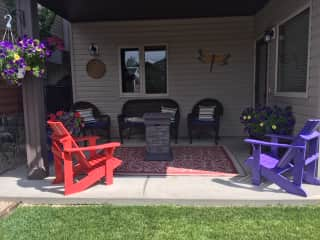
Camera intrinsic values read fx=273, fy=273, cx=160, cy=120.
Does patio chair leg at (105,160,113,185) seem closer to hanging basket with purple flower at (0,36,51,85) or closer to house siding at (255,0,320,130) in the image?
hanging basket with purple flower at (0,36,51,85)

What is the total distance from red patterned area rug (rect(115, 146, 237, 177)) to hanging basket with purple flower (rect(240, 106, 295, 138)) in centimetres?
60

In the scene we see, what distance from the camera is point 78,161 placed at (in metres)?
2.98

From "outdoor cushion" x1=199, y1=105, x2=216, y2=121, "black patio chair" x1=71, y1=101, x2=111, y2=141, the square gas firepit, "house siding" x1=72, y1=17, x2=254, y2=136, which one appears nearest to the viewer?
the square gas firepit

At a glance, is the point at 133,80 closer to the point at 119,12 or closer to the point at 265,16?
the point at 119,12

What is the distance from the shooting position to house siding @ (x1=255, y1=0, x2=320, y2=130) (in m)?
3.05

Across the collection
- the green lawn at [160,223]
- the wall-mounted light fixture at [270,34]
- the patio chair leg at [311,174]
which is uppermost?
the wall-mounted light fixture at [270,34]

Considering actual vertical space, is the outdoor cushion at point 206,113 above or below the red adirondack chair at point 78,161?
above

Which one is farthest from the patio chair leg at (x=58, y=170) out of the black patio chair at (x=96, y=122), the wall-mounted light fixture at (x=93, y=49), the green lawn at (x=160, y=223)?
the wall-mounted light fixture at (x=93, y=49)

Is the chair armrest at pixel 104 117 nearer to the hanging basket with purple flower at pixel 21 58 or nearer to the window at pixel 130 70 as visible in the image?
the window at pixel 130 70

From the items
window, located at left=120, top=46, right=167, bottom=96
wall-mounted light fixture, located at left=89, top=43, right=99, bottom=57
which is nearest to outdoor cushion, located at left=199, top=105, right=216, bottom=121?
window, located at left=120, top=46, right=167, bottom=96

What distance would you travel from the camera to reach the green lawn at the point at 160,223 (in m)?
2.17

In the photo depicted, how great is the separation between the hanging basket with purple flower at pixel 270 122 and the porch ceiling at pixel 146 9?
207 centimetres

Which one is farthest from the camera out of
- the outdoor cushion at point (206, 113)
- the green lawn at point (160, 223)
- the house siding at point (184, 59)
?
the house siding at point (184, 59)

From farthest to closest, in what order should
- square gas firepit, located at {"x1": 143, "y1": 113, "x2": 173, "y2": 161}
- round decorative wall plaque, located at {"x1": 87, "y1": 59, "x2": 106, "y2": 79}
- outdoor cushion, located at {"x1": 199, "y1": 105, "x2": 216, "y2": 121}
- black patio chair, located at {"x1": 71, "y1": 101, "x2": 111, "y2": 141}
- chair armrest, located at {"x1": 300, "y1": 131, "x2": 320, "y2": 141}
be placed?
round decorative wall plaque, located at {"x1": 87, "y1": 59, "x2": 106, "y2": 79} < outdoor cushion, located at {"x1": 199, "y1": 105, "x2": 216, "y2": 121} < black patio chair, located at {"x1": 71, "y1": 101, "x2": 111, "y2": 141} < square gas firepit, located at {"x1": 143, "y1": 113, "x2": 173, "y2": 161} < chair armrest, located at {"x1": 300, "y1": 131, "x2": 320, "y2": 141}
